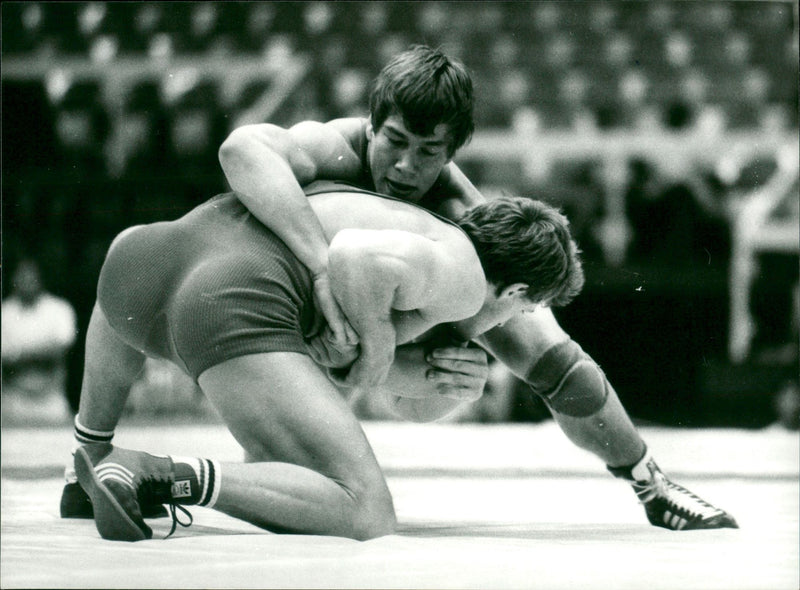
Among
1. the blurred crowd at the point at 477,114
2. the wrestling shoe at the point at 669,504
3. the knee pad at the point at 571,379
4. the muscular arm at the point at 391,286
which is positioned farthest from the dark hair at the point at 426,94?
the blurred crowd at the point at 477,114

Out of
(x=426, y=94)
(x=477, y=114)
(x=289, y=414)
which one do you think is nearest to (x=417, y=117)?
(x=426, y=94)

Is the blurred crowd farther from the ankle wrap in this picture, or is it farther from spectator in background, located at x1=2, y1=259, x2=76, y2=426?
the ankle wrap

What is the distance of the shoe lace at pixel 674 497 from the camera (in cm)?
213

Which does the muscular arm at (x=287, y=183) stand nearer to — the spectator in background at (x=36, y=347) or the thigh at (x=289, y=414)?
the thigh at (x=289, y=414)

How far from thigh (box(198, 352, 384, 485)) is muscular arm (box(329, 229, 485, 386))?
0.48ft

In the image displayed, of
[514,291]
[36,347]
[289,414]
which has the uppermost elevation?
[514,291]

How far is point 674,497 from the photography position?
2.18 metres

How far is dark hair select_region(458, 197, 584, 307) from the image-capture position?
1928 mm

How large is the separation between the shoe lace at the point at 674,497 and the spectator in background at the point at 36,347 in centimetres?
348

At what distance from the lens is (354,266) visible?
5.66 feet

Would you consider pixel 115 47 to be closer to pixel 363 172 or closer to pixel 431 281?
pixel 363 172

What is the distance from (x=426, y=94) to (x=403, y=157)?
0.14 m

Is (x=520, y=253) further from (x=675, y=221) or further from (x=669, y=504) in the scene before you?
(x=675, y=221)

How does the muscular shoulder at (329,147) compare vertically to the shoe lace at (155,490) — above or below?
above
